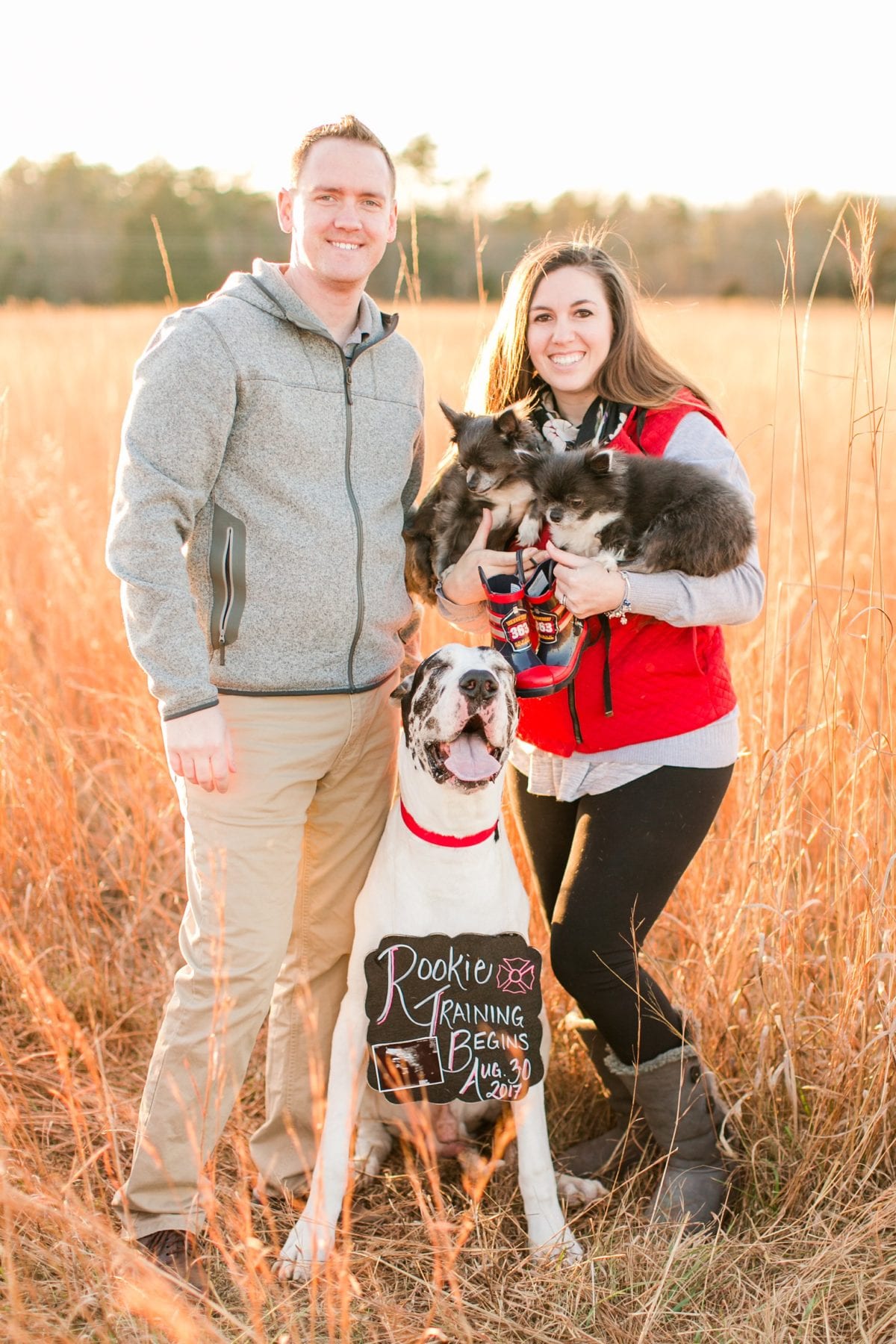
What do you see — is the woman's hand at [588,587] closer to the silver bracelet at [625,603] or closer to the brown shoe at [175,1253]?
the silver bracelet at [625,603]

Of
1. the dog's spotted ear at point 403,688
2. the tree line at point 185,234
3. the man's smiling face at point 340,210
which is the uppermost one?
the tree line at point 185,234

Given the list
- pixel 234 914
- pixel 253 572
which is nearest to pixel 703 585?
pixel 253 572

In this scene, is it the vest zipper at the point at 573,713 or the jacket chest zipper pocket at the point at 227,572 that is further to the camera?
the vest zipper at the point at 573,713

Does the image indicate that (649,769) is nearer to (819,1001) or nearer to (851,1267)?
(819,1001)

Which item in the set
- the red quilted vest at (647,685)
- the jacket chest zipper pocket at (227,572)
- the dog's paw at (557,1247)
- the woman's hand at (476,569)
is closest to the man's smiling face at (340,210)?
the jacket chest zipper pocket at (227,572)

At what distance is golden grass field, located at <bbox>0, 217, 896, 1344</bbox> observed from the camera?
92.7 inches

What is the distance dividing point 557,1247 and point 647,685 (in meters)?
1.52

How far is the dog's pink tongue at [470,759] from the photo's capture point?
2.59 meters

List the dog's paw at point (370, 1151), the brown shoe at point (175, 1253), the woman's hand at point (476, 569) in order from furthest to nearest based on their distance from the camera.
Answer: the dog's paw at point (370, 1151) → the woman's hand at point (476, 569) → the brown shoe at point (175, 1253)

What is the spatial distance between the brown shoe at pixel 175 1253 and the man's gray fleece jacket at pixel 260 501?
139 centimetres

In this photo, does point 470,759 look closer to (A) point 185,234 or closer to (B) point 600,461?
(B) point 600,461

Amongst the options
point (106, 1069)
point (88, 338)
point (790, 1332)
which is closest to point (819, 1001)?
point (790, 1332)

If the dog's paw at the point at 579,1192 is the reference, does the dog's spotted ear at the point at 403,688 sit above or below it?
above

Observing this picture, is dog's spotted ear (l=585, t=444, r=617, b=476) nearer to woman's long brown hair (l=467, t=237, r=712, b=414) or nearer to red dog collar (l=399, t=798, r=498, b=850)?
woman's long brown hair (l=467, t=237, r=712, b=414)
